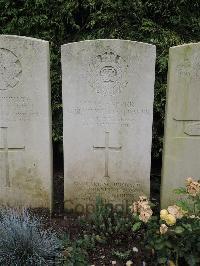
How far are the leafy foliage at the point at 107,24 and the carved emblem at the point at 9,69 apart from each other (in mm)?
1330

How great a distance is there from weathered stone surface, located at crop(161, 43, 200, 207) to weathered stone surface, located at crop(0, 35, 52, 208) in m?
1.24

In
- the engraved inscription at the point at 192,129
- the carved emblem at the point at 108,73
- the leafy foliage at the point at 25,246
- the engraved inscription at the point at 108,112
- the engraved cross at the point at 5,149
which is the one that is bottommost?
the leafy foliage at the point at 25,246

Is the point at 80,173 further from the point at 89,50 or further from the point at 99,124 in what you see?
the point at 89,50

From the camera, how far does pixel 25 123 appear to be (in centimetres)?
434

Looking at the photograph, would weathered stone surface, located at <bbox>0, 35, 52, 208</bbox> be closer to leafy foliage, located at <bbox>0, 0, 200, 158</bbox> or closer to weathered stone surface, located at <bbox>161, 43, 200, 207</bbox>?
leafy foliage, located at <bbox>0, 0, 200, 158</bbox>

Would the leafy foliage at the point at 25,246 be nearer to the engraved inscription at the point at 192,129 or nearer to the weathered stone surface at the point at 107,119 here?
the weathered stone surface at the point at 107,119

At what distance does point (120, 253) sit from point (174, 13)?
3.21 m

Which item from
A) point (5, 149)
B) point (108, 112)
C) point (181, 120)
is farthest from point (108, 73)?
point (5, 149)

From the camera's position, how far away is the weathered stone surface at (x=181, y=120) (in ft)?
13.4

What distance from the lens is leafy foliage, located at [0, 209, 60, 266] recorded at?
3.54 m

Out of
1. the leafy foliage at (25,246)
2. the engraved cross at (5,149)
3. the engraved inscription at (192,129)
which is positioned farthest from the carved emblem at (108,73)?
the leafy foliage at (25,246)

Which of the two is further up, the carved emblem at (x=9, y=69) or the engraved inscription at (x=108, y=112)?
the carved emblem at (x=9, y=69)

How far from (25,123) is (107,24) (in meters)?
1.95

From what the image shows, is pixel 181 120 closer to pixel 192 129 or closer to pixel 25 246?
pixel 192 129
